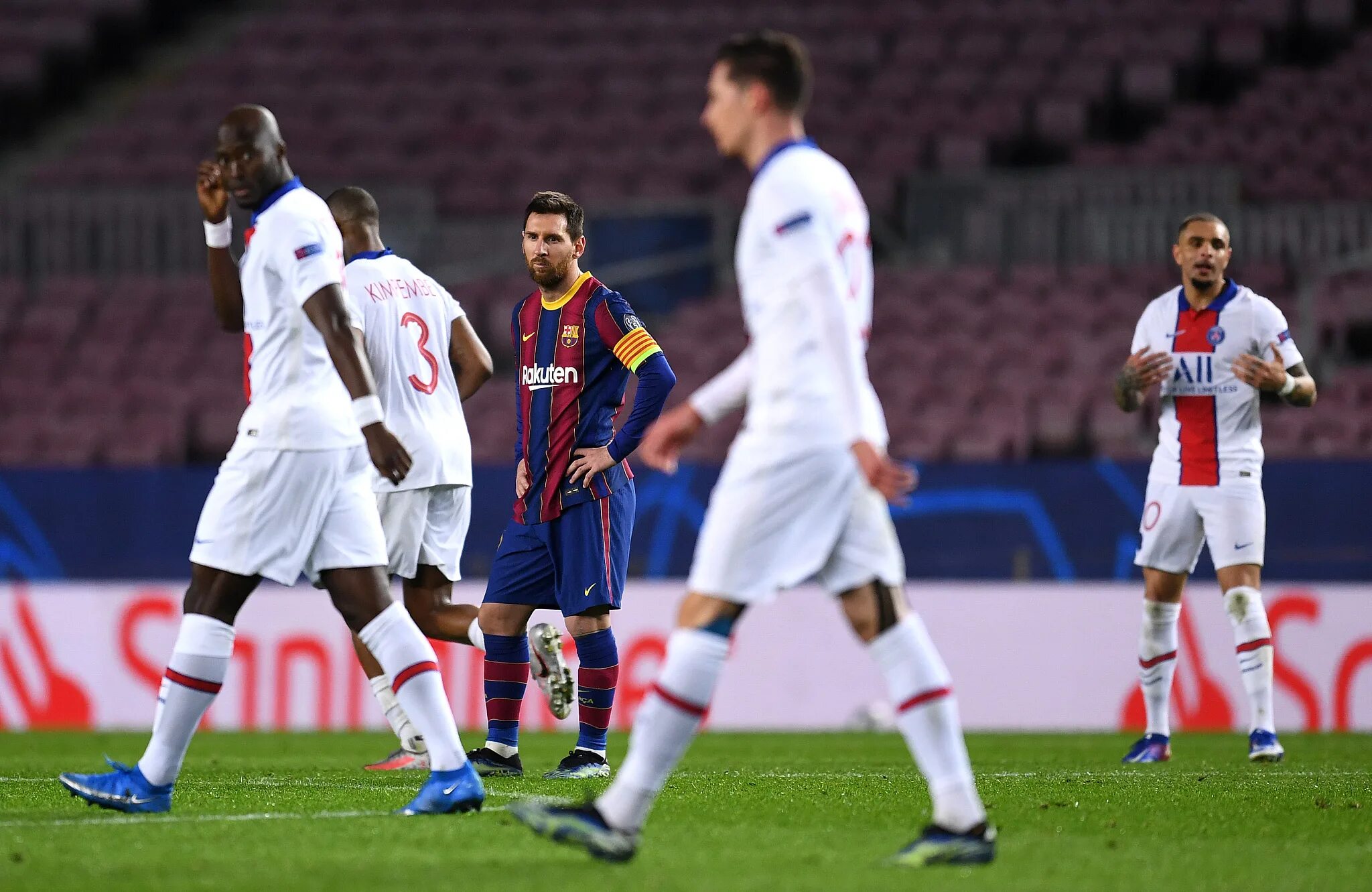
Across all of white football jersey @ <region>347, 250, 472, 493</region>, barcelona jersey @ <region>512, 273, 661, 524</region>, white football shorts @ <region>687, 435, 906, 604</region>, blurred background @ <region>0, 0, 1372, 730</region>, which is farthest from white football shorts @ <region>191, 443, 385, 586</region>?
blurred background @ <region>0, 0, 1372, 730</region>

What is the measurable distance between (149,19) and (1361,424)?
758 inches

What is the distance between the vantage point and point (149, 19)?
26656 mm

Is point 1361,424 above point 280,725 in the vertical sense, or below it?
above

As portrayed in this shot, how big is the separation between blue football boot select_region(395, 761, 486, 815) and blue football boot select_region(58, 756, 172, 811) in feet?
2.47

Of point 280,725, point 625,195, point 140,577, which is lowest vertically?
point 280,725

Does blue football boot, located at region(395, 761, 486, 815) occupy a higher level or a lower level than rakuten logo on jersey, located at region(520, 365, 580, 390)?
lower

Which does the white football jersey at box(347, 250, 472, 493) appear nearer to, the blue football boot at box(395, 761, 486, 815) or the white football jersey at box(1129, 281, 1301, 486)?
the blue football boot at box(395, 761, 486, 815)

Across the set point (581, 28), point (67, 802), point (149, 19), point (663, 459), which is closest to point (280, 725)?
point (67, 802)

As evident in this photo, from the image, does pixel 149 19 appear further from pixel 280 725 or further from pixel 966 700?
pixel 966 700

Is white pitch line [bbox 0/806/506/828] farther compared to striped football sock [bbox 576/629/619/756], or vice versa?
striped football sock [bbox 576/629/619/756]

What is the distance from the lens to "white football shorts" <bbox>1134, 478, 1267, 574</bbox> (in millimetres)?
8414

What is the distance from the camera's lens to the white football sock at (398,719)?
7.35 meters

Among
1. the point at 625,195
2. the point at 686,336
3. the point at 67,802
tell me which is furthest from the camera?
the point at 625,195

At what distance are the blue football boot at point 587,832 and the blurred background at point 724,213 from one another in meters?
8.51
